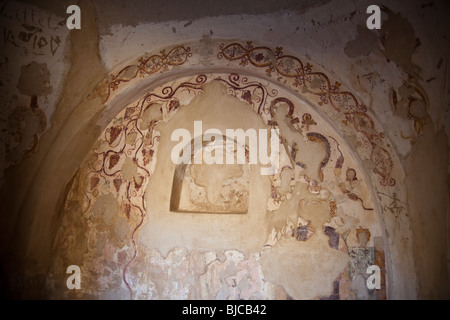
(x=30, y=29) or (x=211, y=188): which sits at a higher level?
(x=30, y=29)

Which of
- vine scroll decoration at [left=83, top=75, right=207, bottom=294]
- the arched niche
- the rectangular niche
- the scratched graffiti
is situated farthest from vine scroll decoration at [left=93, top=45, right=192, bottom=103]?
the rectangular niche

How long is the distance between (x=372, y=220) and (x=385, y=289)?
68 cm

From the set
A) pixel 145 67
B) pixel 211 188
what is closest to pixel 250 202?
pixel 211 188

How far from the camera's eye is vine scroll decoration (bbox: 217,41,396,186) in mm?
3807

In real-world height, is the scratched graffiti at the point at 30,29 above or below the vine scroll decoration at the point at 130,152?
above

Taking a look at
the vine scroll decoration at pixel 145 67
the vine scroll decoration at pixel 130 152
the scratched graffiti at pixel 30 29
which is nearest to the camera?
the scratched graffiti at pixel 30 29

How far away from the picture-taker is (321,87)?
396cm

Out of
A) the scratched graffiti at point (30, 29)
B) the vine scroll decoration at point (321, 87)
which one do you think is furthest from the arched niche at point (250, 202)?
the scratched graffiti at point (30, 29)

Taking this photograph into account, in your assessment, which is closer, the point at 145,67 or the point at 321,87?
the point at 321,87

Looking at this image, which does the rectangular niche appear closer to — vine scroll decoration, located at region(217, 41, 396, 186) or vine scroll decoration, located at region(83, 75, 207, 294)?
vine scroll decoration, located at region(83, 75, 207, 294)

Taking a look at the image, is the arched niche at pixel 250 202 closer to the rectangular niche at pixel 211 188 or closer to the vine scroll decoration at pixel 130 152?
the vine scroll decoration at pixel 130 152

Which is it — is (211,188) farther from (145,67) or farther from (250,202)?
(145,67)

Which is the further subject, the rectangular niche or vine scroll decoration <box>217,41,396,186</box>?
the rectangular niche

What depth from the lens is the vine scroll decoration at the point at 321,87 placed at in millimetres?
3807
